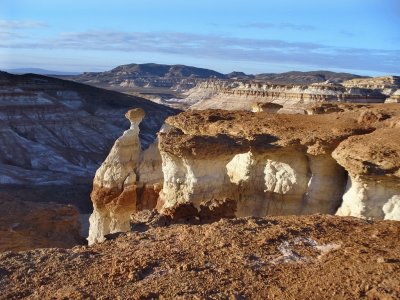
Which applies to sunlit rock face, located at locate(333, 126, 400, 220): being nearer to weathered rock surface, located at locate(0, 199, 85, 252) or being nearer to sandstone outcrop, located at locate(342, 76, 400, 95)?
weathered rock surface, located at locate(0, 199, 85, 252)

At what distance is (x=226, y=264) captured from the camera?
615cm

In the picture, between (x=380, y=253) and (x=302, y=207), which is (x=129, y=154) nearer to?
(x=302, y=207)

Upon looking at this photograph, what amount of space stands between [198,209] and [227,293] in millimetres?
5490

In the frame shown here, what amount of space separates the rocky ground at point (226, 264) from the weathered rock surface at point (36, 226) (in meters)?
7.74

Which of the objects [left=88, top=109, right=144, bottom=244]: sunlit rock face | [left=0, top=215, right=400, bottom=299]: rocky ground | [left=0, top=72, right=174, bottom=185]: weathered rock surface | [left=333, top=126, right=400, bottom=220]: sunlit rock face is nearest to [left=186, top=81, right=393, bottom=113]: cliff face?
[left=0, top=72, right=174, bottom=185]: weathered rock surface

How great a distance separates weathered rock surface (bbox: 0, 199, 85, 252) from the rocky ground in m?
7.74

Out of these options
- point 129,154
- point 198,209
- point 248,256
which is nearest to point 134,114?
point 129,154

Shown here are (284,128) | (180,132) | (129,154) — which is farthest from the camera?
(129,154)

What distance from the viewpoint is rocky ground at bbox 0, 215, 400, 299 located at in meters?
5.53

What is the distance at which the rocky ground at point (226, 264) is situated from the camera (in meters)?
5.53

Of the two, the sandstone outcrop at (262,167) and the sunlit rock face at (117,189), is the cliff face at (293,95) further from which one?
the sandstone outcrop at (262,167)

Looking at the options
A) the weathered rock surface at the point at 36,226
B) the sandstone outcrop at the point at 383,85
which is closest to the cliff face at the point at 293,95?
the sandstone outcrop at the point at 383,85

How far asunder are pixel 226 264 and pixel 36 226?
11.9 meters

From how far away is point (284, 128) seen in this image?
11.3 meters
